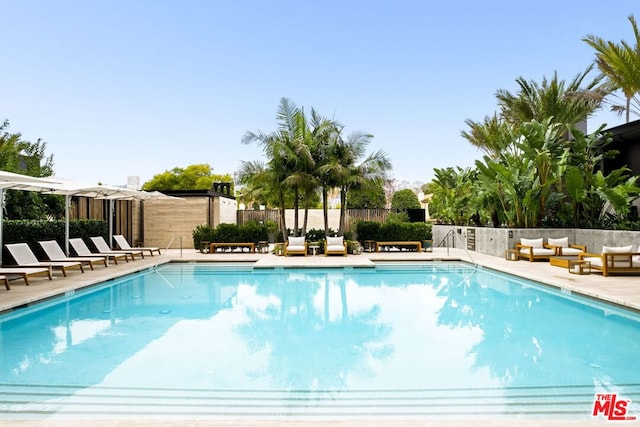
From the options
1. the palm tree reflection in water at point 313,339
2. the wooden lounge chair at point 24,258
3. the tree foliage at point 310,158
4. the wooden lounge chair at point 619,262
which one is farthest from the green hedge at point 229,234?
the wooden lounge chair at point 619,262

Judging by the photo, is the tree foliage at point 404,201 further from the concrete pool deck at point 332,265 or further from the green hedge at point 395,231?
the concrete pool deck at point 332,265

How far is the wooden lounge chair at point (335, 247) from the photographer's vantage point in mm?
16656

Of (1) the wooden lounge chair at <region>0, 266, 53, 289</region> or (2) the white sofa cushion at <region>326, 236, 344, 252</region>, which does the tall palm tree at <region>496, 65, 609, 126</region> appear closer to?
(2) the white sofa cushion at <region>326, 236, 344, 252</region>

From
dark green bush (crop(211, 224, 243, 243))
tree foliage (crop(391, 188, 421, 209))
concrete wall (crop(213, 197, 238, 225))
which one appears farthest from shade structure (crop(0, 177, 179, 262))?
tree foliage (crop(391, 188, 421, 209))

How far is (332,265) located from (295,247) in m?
2.97

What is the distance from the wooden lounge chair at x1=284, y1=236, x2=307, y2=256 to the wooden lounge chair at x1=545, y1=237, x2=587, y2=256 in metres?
8.42

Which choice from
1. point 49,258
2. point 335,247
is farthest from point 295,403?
point 335,247

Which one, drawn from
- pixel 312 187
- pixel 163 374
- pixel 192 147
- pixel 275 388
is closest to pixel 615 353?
pixel 275 388

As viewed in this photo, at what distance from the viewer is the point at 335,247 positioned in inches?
658

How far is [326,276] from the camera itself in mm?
12781

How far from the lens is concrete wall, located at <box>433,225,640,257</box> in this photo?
13.3 m

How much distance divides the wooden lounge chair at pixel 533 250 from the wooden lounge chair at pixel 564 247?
0.14 m

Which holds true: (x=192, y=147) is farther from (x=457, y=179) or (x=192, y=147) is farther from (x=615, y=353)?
(x=615, y=353)

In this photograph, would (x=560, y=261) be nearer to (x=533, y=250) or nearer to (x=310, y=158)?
(x=533, y=250)
